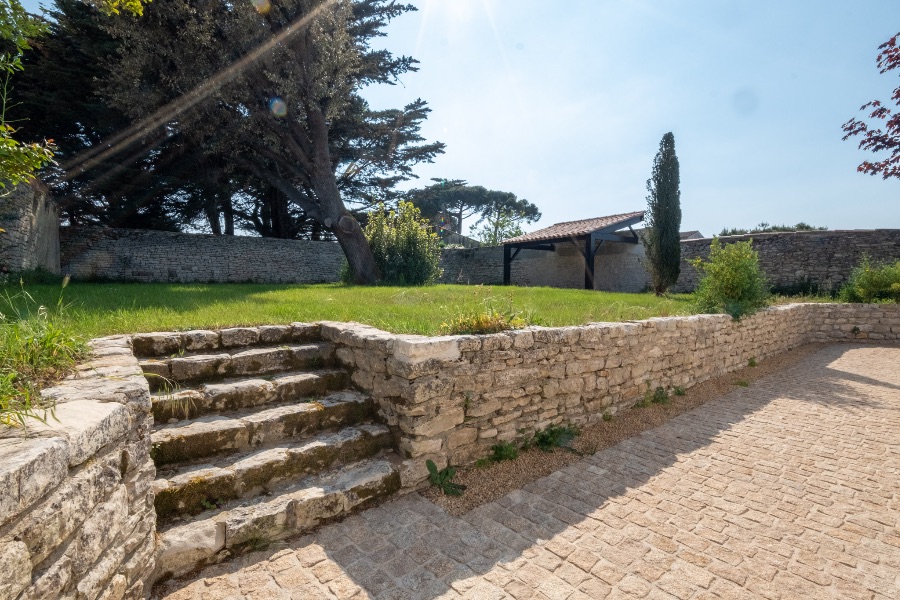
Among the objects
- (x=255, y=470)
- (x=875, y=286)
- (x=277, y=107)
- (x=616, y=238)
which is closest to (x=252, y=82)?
(x=277, y=107)

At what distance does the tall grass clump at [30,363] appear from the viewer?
1569mm

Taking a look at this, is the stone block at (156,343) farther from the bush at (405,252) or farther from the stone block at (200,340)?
the bush at (405,252)

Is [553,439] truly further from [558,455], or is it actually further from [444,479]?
[444,479]

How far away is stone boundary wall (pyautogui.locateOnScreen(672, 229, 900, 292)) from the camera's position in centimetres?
1155

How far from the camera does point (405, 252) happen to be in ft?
37.8

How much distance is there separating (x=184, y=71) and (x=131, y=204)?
242 inches

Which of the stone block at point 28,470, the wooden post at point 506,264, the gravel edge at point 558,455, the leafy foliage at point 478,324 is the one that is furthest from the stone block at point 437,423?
the wooden post at point 506,264

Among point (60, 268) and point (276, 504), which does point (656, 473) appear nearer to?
point (276, 504)

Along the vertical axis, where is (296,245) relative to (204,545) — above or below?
above

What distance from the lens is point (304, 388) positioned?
330cm

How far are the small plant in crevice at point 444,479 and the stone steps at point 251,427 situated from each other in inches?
26.2

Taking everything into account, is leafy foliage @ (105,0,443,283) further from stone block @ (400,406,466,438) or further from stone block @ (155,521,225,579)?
stone block @ (155,521,225,579)

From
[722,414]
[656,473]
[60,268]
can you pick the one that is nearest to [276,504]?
[656,473]

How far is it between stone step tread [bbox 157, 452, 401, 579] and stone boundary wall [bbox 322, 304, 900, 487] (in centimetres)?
26
